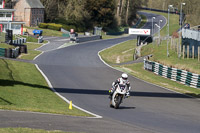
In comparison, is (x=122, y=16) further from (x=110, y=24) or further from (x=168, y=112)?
(x=168, y=112)

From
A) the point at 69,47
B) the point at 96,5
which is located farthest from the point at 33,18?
the point at 69,47

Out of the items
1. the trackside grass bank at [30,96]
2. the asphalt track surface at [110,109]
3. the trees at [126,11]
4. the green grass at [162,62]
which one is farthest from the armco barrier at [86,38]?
the trackside grass bank at [30,96]

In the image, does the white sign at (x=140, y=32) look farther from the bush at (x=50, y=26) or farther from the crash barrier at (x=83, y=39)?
the bush at (x=50, y=26)

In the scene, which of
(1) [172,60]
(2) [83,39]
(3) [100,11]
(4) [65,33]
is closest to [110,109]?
(1) [172,60]

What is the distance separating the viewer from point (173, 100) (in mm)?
25297

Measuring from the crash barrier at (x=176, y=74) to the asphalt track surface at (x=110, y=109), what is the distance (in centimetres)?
414

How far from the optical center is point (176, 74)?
1455 inches

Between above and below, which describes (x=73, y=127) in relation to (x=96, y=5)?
below

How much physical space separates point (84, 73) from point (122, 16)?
90436mm

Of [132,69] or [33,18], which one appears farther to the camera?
[33,18]

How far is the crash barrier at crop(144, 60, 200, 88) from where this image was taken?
111 ft

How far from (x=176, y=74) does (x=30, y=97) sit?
18.6 meters

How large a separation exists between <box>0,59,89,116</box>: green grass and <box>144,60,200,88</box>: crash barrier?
42.3ft

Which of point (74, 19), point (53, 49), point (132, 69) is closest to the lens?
point (132, 69)
